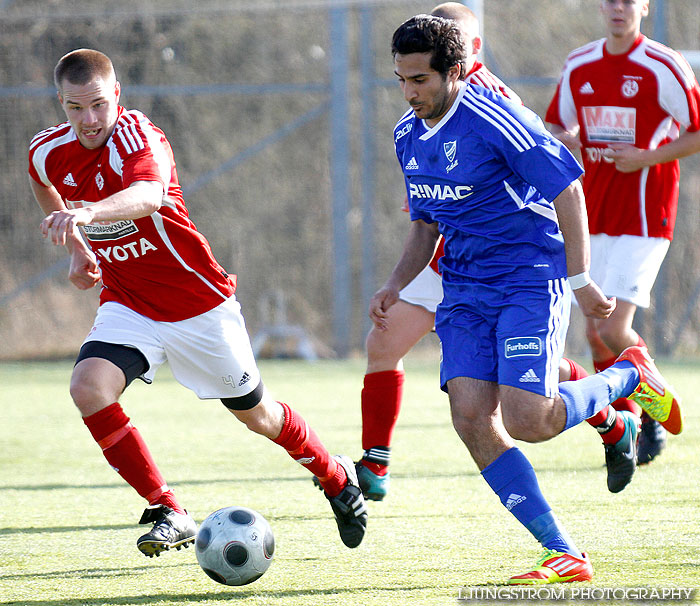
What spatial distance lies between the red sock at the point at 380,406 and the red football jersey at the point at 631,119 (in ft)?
4.70

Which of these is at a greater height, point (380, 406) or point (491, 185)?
point (491, 185)

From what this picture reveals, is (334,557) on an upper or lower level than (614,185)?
lower

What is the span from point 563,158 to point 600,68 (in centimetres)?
232

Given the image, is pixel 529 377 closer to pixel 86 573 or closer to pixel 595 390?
pixel 595 390

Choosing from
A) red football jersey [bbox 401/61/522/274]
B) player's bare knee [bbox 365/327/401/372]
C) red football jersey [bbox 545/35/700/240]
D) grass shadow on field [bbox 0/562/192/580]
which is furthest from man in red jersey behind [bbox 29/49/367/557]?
red football jersey [bbox 545/35/700/240]

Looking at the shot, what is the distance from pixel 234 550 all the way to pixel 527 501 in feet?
2.97

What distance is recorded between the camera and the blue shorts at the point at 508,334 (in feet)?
11.7

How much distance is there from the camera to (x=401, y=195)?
12336 mm

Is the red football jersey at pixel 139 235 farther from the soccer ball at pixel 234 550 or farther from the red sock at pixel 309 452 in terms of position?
the soccer ball at pixel 234 550

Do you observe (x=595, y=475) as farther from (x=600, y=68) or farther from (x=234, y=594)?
(x=234, y=594)

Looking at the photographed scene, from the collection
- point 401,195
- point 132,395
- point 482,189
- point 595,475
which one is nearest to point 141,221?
point 482,189

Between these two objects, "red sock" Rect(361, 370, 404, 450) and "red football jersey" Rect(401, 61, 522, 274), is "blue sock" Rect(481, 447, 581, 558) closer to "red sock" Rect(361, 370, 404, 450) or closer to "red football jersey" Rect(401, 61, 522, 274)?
"red football jersey" Rect(401, 61, 522, 274)

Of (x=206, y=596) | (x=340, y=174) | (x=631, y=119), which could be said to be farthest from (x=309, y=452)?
(x=340, y=174)

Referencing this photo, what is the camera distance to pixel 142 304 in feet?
13.6
